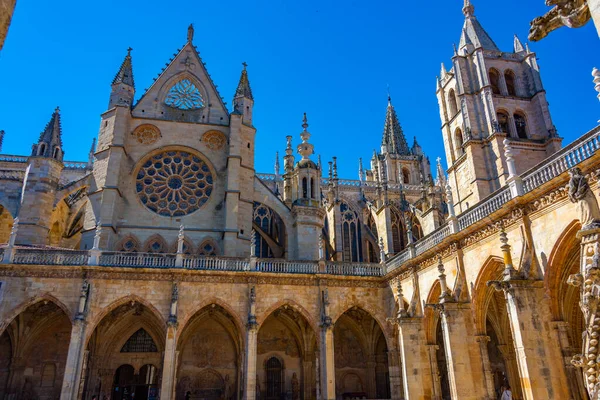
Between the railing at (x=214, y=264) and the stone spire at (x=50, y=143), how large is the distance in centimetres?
918

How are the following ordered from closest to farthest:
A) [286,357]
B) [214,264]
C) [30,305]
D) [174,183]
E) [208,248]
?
[30,305] → [214,264] → [286,357] → [208,248] → [174,183]

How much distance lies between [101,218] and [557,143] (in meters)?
23.1

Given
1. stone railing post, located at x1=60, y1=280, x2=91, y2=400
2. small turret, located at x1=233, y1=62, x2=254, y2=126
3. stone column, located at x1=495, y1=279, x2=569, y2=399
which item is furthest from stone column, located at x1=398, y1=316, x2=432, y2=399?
small turret, located at x1=233, y1=62, x2=254, y2=126

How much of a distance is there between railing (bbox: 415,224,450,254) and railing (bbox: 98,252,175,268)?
1023cm

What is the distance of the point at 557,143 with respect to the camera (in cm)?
2448

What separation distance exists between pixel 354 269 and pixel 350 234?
39.5 ft

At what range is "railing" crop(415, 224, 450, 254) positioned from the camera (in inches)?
653

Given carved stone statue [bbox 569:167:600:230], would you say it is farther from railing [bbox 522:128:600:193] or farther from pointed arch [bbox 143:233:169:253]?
pointed arch [bbox 143:233:169:253]

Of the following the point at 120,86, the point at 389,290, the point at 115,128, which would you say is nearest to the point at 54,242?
the point at 115,128

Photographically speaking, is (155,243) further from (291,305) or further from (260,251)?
(291,305)

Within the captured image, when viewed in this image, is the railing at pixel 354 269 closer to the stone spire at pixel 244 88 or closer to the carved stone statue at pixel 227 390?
the carved stone statue at pixel 227 390

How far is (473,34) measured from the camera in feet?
94.1

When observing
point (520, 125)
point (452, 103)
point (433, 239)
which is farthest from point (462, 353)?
point (452, 103)

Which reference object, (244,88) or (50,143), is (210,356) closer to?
(50,143)
